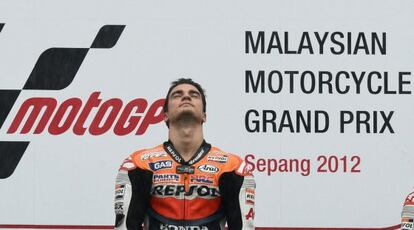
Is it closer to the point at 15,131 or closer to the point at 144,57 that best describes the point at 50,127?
the point at 15,131

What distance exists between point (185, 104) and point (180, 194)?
363 mm

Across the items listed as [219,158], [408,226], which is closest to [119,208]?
[219,158]

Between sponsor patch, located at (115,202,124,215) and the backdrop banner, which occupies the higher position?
the backdrop banner

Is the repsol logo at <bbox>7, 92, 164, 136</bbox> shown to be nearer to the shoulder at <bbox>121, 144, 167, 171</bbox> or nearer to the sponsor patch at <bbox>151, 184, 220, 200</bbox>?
the shoulder at <bbox>121, 144, 167, 171</bbox>

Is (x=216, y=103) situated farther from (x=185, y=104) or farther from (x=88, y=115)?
(x=185, y=104)

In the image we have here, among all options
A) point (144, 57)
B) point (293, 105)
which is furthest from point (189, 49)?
point (293, 105)

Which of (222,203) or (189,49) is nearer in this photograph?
(222,203)

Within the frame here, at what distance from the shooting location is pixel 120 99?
Answer: 18.0 ft

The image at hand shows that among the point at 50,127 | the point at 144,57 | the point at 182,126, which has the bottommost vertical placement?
the point at 182,126

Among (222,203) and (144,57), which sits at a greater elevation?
(144,57)

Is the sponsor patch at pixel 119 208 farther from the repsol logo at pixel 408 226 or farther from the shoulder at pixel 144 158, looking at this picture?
the repsol logo at pixel 408 226

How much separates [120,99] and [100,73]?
20cm

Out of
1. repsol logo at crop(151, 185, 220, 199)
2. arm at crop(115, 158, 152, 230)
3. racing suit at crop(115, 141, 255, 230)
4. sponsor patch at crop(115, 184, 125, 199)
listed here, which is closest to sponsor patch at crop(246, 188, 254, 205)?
racing suit at crop(115, 141, 255, 230)

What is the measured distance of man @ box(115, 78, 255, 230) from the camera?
3727 millimetres
